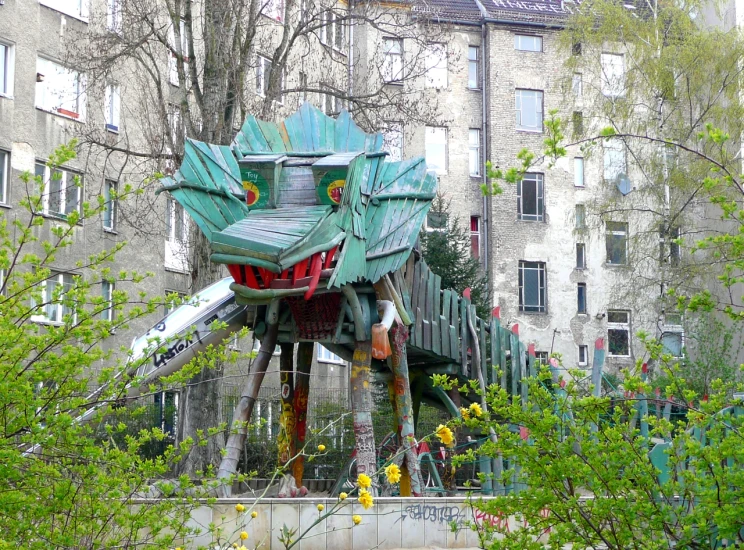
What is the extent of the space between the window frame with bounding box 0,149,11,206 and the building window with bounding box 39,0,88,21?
356 centimetres

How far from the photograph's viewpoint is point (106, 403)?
7012 millimetres

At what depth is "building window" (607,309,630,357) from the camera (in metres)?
34.2

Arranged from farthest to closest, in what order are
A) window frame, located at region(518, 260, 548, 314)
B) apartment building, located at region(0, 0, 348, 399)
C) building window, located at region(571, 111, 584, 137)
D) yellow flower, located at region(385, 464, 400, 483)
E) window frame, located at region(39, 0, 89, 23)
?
window frame, located at region(518, 260, 548, 314), building window, located at region(571, 111, 584, 137), window frame, located at region(39, 0, 89, 23), apartment building, located at region(0, 0, 348, 399), yellow flower, located at region(385, 464, 400, 483)

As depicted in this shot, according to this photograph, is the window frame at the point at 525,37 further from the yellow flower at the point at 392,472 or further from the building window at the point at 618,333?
the yellow flower at the point at 392,472

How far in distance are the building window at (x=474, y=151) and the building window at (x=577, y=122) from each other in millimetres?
6321

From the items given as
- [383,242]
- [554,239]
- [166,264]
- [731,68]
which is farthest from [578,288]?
[383,242]

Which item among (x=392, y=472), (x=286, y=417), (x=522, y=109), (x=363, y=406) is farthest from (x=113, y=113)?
(x=392, y=472)

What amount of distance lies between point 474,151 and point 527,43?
12.1 ft

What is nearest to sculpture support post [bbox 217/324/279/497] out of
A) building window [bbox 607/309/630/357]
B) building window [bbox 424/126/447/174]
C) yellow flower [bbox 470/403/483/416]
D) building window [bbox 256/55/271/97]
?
yellow flower [bbox 470/403/483/416]

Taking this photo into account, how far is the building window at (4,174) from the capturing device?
78.0ft

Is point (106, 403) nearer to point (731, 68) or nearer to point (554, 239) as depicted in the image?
point (731, 68)

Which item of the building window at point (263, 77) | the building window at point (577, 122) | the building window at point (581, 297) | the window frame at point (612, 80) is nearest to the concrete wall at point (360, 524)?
the building window at point (263, 77)

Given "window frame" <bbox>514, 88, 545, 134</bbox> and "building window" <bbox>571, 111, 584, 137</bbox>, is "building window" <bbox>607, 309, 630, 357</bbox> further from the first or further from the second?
"building window" <bbox>571, 111, 584, 137</bbox>

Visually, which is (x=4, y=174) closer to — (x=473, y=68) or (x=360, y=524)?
(x=360, y=524)
